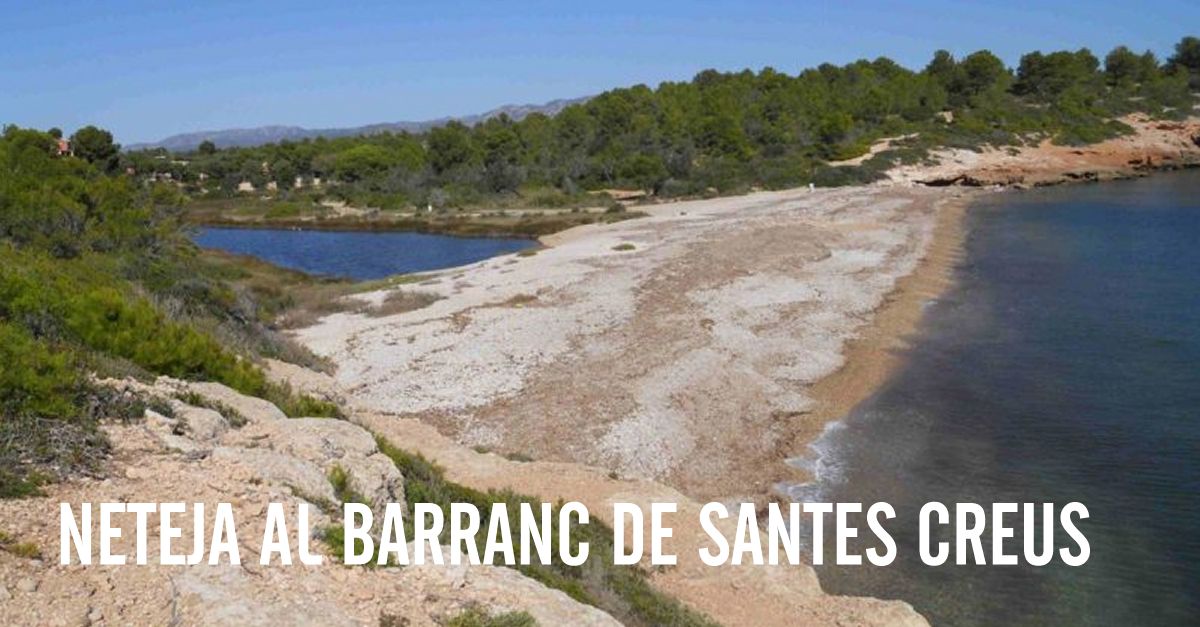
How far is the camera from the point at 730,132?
10219 centimetres

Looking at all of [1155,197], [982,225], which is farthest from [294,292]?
[1155,197]

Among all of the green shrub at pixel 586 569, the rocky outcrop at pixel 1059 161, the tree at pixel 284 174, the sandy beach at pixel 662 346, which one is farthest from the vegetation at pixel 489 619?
the tree at pixel 284 174

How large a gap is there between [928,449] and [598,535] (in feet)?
33.9

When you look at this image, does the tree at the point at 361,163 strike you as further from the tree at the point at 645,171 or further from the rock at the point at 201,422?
the rock at the point at 201,422

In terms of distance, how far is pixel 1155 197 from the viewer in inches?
2721

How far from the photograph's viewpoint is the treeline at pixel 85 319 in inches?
350

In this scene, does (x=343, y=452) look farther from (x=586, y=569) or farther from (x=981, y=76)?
(x=981, y=76)

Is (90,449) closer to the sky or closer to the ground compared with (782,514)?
closer to the sky

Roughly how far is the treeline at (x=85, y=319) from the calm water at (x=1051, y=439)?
10756mm

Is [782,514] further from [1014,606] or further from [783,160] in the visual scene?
[783,160]

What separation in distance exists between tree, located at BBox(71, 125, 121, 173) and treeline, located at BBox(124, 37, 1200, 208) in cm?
3101

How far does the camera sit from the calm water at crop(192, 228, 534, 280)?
57688 millimetres

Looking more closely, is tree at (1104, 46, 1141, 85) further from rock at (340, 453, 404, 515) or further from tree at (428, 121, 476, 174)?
rock at (340, 453, 404, 515)

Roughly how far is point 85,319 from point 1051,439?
1938cm
